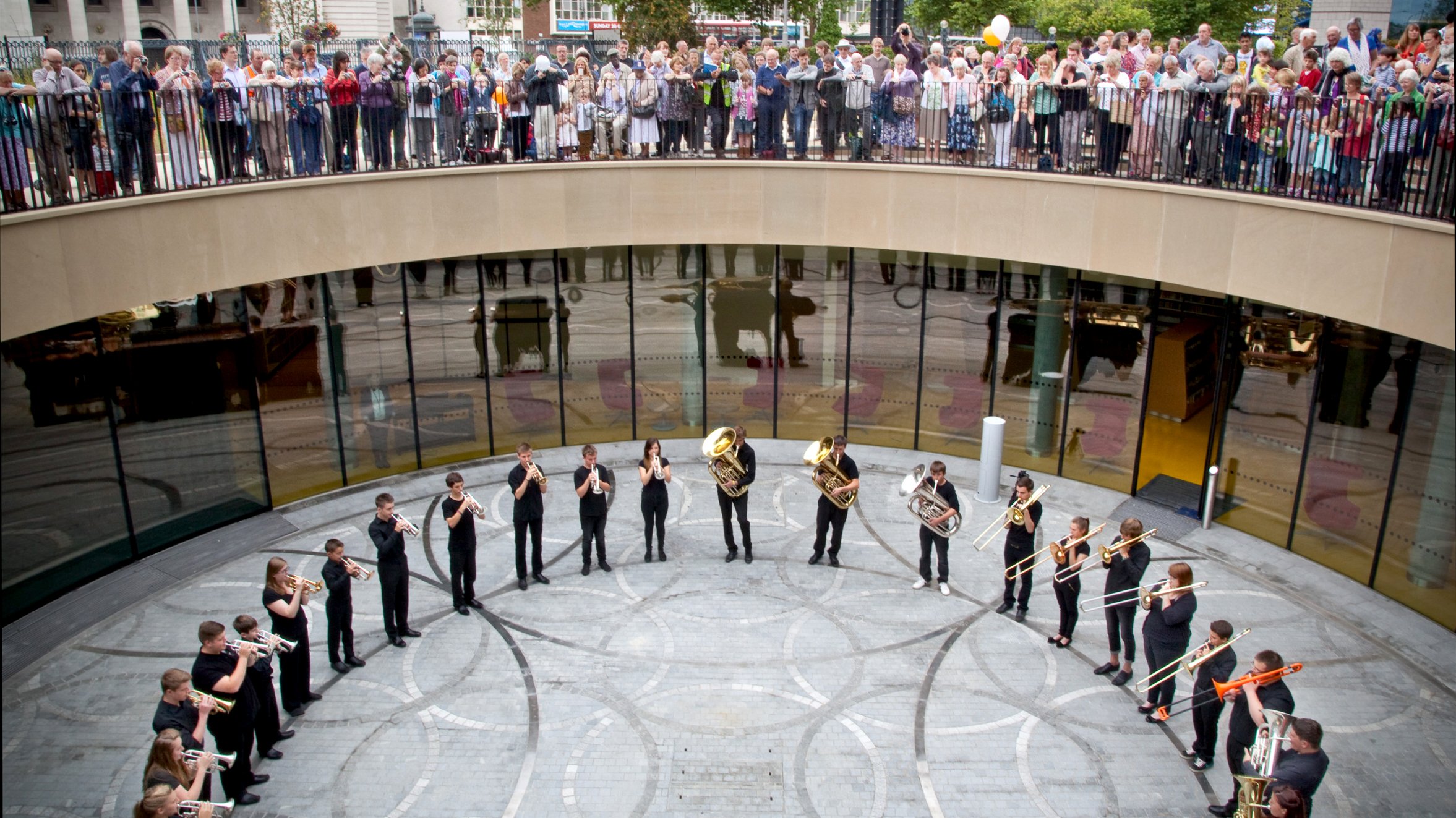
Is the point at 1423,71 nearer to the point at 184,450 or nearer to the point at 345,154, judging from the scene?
the point at 345,154

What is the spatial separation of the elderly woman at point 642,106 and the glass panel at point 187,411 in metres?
6.12

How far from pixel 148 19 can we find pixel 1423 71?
59.5m

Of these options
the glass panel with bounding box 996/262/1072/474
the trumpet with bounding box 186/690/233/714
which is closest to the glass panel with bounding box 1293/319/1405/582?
the glass panel with bounding box 996/262/1072/474

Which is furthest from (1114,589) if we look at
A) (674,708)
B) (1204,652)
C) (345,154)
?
(345,154)

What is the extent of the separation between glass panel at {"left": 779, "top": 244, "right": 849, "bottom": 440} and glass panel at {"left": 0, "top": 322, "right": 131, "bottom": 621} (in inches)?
422

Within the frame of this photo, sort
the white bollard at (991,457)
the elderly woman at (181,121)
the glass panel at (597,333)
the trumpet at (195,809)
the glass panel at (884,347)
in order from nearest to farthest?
the trumpet at (195,809) → the elderly woman at (181,121) → the white bollard at (991,457) → the glass panel at (884,347) → the glass panel at (597,333)

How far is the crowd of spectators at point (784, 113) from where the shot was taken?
13180 millimetres

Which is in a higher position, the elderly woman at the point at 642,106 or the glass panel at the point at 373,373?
the elderly woman at the point at 642,106

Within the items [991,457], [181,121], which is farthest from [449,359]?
[991,457]

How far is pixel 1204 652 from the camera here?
10594 mm

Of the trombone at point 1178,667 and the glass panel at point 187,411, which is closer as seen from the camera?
the trombone at point 1178,667

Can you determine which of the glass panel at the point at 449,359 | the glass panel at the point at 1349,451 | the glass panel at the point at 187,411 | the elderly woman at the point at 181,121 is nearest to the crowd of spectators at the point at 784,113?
the elderly woman at the point at 181,121

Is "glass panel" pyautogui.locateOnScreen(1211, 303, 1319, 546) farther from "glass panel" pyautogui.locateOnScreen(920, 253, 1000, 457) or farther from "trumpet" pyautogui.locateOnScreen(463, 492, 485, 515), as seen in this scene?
"trumpet" pyautogui.locateOnScreen(463, 492, 485, 515)

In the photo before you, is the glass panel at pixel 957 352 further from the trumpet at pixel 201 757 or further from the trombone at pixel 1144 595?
the trumpet at pixel 201 757
